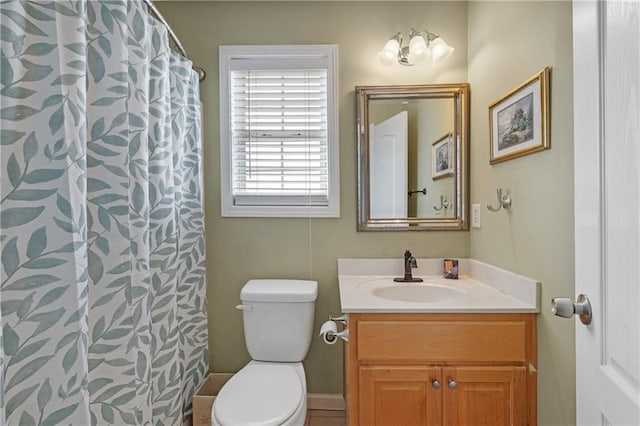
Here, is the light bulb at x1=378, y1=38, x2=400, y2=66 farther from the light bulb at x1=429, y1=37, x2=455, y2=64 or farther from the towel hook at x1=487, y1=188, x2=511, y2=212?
the towel hook at x1=487, y1=188, x2=511, y2=212

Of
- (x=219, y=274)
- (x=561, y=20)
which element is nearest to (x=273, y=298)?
(x=219, y=274)

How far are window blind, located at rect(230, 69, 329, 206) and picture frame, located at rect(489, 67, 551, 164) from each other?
3.00ft

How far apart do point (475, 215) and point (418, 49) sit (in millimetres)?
980

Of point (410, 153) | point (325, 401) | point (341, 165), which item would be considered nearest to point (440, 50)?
point (410, 153)

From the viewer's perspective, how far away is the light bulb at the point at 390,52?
6.16ft

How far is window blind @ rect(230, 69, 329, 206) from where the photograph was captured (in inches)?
79.4

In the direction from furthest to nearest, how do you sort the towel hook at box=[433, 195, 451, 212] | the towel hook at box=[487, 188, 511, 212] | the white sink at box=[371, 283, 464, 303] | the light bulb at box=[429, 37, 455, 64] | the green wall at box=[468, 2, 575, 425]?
1. the towel hook at box=[433, 195, 451, 212]
2. the light bulb at box=[429, 37, 455, 64]
3. the white sink at box=[371, 283, 464, 303]
4. the towel hook at box=[487, 188, 511, 212]
5. the green wall at box=[468, 2, 575, 425]

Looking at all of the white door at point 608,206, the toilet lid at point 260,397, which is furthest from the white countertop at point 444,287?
the white door at point 608,206

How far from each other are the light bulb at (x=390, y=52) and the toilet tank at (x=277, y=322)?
54.0 inches

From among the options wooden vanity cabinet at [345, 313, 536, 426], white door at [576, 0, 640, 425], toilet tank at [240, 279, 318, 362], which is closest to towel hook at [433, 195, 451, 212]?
wooden vanity cabinet at [345, 313, 536, 426]

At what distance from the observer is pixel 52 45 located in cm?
88

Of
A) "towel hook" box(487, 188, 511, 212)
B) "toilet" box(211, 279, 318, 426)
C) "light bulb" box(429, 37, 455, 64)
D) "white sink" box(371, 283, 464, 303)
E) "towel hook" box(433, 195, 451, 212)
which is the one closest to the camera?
"towel hook" box(487, 188, 511, 212)

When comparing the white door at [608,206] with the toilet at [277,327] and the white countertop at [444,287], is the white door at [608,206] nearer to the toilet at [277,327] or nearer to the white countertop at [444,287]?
the white countertop at [444,287]

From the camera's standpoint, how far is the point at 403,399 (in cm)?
134
